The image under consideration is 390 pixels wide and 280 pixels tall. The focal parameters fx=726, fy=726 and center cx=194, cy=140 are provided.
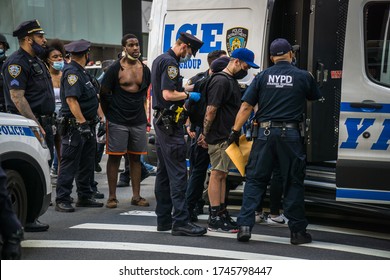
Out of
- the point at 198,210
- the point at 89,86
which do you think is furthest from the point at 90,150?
the point at 198,210

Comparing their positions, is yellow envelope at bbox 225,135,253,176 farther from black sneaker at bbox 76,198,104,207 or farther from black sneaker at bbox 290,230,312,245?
black sneaker at bbox 76,198,104,207

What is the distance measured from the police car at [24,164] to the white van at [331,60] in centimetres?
264

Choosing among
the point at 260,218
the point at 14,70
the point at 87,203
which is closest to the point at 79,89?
the point at 14,70

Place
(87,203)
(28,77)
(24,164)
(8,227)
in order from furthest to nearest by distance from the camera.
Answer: (87,203) → (28,77) → (24,164) → (8,227)

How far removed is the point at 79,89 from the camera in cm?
820

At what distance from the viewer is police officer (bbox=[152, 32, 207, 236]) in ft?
22.0

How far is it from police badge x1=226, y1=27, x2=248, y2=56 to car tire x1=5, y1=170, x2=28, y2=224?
3.07 m

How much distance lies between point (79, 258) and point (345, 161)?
253cm

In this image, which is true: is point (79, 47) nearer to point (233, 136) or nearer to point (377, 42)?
point (233, 136)

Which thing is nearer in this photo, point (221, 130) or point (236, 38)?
point (221, 130)

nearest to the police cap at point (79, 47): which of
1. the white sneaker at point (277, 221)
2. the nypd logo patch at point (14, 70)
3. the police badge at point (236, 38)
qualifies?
the nypd logo patch at point (14, 70)

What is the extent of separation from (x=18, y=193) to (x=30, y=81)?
2.29m

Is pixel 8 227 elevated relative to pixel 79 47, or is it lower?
lower

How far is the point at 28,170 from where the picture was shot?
20.3 ft
